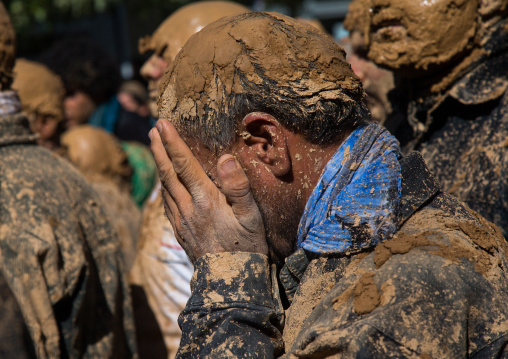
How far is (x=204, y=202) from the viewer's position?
2.05 metres

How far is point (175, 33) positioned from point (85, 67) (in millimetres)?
3732

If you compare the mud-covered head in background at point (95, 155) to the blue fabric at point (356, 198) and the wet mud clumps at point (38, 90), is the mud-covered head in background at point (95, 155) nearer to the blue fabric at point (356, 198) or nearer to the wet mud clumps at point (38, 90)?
the wet mud clumps at point (38, 90)

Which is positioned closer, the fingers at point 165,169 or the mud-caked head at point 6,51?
the fingers at point 165,169

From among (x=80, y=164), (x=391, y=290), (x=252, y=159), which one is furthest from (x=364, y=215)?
(x=80, y=164)

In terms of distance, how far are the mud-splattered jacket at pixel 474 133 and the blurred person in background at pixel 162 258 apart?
1452mm

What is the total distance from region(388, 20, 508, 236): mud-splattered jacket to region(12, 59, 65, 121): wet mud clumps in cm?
330

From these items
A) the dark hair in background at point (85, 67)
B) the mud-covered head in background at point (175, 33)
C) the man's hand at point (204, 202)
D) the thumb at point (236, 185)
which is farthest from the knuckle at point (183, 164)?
the dark hair in background at point (85, 67)

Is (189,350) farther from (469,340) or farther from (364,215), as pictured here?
(469,340)

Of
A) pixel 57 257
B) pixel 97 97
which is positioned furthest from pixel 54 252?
pixel 97 97

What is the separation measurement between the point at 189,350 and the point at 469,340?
2.73ft

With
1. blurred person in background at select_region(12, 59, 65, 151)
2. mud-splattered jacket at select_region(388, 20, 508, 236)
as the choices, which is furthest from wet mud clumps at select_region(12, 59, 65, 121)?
mud-splattered jacket at select_region(388, 20, 508, 236)

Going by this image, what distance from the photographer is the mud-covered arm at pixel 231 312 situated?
70.4 inches

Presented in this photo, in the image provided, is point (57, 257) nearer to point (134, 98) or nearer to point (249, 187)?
point (249, 187)

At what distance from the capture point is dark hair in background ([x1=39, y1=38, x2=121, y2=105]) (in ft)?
23.7
